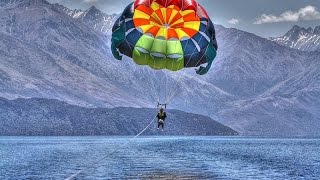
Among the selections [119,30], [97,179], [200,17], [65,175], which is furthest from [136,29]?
[65,175]

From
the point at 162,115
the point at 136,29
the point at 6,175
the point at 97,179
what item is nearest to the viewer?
the point at 162,115

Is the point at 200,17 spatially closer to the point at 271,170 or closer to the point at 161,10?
the point at 161,10

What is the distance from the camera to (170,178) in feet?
265

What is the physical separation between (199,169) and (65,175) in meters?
25.2

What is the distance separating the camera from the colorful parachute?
196 feet

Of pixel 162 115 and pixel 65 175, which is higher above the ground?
pixel 162 115

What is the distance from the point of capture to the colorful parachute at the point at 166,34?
5972 centimetres

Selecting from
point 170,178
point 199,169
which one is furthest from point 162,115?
point 199,169

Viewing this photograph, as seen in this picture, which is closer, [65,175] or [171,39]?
[171,39]

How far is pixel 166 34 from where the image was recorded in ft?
203

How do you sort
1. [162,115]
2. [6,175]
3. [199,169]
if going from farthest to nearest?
[199,169] < [6,175] < [162,115]

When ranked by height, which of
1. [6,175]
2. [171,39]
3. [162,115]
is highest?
[171,39]

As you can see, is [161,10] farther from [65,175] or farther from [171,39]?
[65,175]

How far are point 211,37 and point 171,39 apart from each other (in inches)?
173
